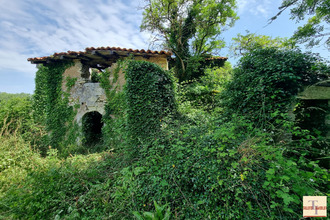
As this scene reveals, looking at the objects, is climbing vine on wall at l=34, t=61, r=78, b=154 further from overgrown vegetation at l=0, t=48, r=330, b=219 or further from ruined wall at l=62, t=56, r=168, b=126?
overgrown vegetation at l=0, t=48, r=330, b=219

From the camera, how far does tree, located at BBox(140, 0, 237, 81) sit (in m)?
10.6

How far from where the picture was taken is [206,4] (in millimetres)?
11133

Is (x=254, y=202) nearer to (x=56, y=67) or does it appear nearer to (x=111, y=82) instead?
(x=111, y=82)

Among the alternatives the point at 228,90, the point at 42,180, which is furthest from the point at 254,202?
the point at 42,180

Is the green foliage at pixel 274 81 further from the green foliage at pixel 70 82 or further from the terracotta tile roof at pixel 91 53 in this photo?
the green foliage at pixel 70 82

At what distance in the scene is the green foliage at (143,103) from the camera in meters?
3.97

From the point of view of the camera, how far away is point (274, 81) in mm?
3393

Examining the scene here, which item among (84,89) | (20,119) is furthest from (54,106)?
(84,89)

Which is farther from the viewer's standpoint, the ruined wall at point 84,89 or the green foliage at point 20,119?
the ruined wall at point 84,89

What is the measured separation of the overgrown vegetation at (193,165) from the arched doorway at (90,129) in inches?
93.5

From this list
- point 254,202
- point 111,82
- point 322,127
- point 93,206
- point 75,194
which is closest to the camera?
point 254,202

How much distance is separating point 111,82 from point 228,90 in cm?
531

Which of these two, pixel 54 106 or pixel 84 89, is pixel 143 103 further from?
pixel 54 106

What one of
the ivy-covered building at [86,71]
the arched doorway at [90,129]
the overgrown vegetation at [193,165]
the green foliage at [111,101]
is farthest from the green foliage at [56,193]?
the ivy-covered building at [86,71]
